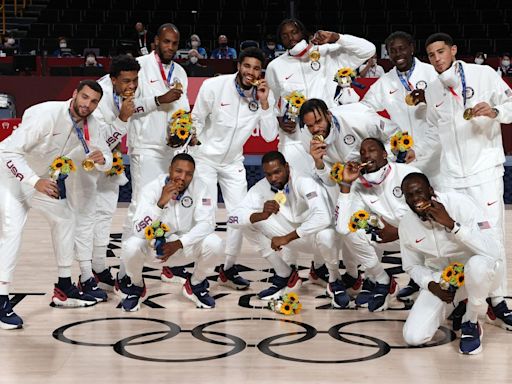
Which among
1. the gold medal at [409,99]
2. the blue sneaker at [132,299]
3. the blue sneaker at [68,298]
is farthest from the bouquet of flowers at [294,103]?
the blue sneaker at [68,298]

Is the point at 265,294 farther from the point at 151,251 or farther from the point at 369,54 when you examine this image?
the point at 369,54

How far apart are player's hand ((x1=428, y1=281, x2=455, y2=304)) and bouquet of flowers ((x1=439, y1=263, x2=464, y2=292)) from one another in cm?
3

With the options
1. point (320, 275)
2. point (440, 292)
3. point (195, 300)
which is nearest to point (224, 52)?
point (320, 275)

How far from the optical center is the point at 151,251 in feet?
21.1

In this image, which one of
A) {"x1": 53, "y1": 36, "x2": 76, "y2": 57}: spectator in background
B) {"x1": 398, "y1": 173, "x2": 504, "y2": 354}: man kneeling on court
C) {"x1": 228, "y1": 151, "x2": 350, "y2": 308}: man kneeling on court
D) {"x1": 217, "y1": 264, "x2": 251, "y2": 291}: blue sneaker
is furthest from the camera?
{"x1": 53, "y1": 36, "x2": 76, "y2": 57}: spectator in background

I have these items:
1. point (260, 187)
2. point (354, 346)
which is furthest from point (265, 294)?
point (354, 346)

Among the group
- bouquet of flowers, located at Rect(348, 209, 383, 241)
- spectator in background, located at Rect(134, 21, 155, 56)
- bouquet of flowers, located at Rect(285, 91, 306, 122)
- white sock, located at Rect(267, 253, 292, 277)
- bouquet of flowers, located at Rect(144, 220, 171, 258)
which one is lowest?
white sock, located at Rect(267, 253, 292, 277)

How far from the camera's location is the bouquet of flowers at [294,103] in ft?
23.1

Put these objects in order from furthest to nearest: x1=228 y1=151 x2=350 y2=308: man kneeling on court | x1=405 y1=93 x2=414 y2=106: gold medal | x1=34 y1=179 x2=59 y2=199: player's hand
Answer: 1. x1=405 y1=93 x2=414 y2=106: gold medal
2. x1=228 y1=151 x2=350 y2=308: man kneeling on court
3. x1=34 y1=179 x2=59 y2=199: player's hand

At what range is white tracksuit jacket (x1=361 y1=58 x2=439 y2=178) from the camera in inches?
272

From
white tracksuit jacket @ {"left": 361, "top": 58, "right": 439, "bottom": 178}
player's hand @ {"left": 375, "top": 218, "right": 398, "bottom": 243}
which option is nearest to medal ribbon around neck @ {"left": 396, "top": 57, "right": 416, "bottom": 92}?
white tracksuit jacket @ {"left": 361, "top": 58, "right": 439, "bottom": 178}

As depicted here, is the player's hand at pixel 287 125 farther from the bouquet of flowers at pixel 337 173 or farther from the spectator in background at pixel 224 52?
the spectator in background at pixel 224 52

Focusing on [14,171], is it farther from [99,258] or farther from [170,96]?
[170,96]

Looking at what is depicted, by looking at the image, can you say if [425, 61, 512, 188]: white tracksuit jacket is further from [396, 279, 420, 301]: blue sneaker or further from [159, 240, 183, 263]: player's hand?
[159, 240, 183, 263]: player's hand
